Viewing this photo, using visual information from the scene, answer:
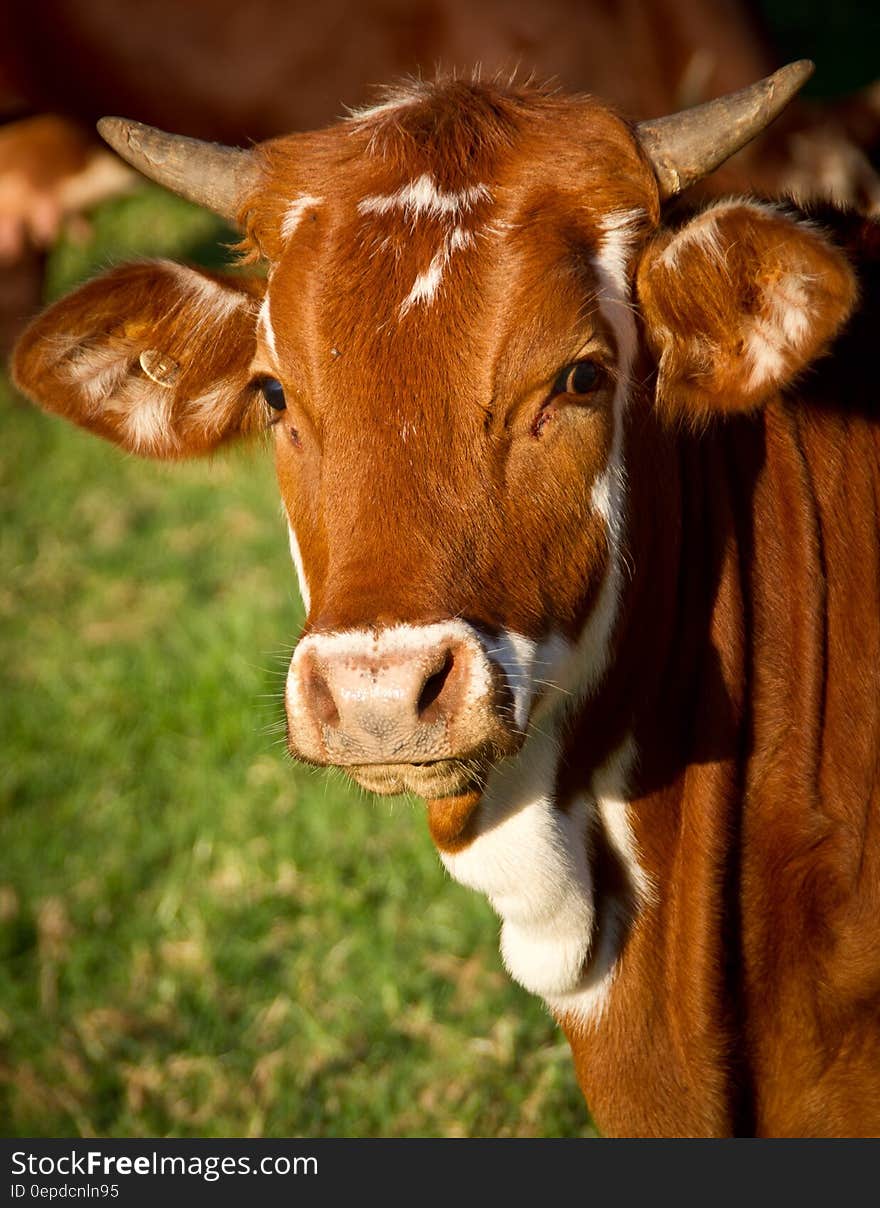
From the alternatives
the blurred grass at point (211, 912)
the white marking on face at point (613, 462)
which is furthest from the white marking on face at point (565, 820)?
the blurred grass at point (211, 912)

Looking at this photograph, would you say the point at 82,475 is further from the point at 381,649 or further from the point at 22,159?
the point at 381,649

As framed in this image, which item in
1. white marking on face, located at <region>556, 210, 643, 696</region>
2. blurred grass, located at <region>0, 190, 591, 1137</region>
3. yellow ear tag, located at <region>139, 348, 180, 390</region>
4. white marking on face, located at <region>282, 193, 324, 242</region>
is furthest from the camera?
blurred grass, located at <region>0, 190, 591, 1137</region>

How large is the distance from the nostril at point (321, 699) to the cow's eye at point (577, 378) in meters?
0.71

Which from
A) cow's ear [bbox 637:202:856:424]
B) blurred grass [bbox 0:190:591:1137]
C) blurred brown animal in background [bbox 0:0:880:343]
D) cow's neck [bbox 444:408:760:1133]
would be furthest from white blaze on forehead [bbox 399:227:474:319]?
blurred brown animal in background [bbox 0:0:880:343]

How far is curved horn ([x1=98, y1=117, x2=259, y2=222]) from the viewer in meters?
3.17

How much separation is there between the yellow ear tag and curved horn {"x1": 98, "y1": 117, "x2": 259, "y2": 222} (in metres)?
0.38

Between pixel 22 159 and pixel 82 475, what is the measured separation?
256 cm

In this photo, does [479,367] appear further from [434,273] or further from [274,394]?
[274,394]

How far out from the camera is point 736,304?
2803 millimetres

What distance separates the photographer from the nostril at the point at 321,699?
253 centimetres

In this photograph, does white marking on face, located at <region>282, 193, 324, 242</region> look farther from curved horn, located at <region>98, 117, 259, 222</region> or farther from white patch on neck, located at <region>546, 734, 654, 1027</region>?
white patch on neck, located at <region>546, 734, 654, 1027</region>

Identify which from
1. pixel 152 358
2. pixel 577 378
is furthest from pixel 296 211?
pixel 577 378

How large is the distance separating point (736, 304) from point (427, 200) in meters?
0.62

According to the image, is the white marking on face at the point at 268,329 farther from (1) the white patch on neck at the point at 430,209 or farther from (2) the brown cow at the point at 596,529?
(1) the white patch on neck at the point at 430,209
